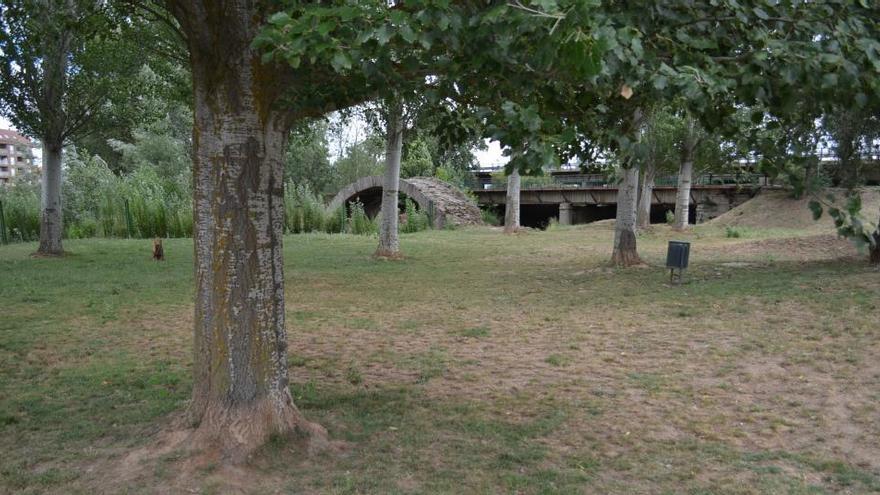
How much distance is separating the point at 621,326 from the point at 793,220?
18.7m

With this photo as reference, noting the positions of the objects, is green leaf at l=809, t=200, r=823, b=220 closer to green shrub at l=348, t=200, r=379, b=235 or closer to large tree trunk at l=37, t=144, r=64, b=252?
large tree trunk at l=37, t=144, r=64, b=252

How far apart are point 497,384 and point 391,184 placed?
9.32m

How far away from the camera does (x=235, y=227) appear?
3.88 m

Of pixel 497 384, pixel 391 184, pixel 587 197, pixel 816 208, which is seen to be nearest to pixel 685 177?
pixel 587 197

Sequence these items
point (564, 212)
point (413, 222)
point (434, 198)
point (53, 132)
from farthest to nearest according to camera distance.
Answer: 1. point (564, 212)
2. point (434, 198)
3. point (413, 222)
4. point (53, 132)

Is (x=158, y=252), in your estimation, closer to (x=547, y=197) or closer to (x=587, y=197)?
(x=587, y=197)

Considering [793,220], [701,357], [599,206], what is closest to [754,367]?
[701,357]

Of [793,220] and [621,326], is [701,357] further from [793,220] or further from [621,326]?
[793,220]

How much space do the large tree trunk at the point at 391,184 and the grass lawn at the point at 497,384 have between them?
3.61 meters

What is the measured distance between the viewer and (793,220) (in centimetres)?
2362

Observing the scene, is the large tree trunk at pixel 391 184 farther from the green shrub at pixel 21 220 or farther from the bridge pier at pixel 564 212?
the bridge pier at pixel 564 212

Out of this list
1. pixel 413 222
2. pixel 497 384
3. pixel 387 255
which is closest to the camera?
pixel 497 384

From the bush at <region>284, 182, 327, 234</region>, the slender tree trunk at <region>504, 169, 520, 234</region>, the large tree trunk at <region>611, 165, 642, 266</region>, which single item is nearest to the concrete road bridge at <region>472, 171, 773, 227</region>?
the slender tree trunk at <region>504, 169, 520, 234</region>

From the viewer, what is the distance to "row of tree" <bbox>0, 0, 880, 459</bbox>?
2.46 meters
